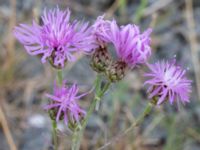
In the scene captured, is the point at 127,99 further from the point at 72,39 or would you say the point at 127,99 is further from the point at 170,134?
the point at 72,39

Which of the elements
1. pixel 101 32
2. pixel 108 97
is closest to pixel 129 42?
pixel 101 32

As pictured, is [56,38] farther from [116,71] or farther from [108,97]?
[108,97]

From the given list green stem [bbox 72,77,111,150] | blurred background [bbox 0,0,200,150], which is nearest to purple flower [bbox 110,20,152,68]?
green stem [bbox 72,77,111,150]

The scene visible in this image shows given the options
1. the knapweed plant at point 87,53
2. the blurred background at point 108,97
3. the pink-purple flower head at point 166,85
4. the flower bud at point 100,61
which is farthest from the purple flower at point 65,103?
the blurred background at point 108,97

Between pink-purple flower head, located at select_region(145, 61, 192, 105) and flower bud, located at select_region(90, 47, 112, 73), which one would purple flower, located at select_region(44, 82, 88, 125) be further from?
pink-purple flower head, located at select_region(145, 61, 192, 105)

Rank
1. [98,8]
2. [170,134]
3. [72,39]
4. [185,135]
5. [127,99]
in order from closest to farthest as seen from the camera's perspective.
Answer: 1. [72,39]
2. [170,134]
3. [185,135]
4. [127,99]
5. [98,8]

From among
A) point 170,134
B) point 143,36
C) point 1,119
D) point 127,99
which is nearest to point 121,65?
point 143,36
